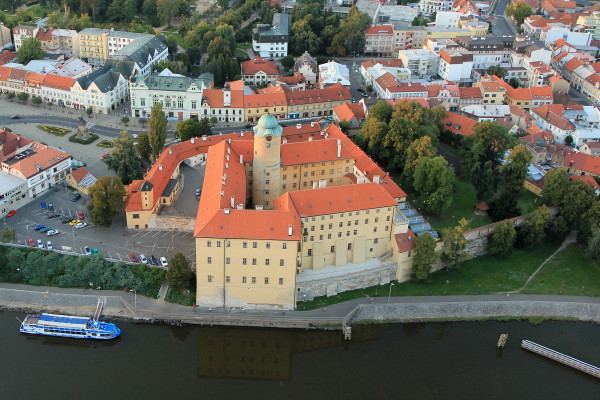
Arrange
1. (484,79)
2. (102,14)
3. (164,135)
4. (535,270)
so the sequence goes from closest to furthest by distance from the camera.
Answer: (535,270) < (164,135) < (484,79) < (102,14)

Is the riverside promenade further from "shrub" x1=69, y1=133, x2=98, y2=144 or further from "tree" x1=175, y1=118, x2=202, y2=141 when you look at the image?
"shrub" x1=69, y1=133, x2=98, y2=144

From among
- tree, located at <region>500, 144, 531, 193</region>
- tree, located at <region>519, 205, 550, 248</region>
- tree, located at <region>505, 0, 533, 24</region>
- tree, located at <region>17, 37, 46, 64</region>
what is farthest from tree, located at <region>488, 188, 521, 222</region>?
tree, located at <region>505, 0, 533, 24</region>

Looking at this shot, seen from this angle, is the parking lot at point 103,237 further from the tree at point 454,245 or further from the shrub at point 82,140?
the tree at point 454,245

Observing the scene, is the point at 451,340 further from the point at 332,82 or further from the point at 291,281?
the point at 332,82

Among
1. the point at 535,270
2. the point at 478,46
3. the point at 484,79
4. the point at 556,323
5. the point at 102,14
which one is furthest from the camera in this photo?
the point at 102,14

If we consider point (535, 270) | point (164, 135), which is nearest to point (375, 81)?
point (164, 135)

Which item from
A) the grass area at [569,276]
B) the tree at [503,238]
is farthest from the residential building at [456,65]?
the tree at [503,238]

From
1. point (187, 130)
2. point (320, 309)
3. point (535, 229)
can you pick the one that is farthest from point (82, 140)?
point (535, 229)
